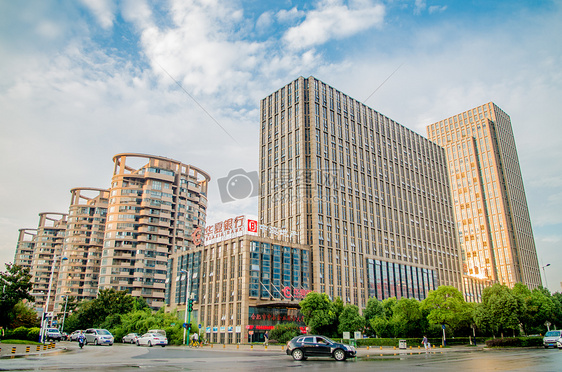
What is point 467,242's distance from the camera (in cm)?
12900

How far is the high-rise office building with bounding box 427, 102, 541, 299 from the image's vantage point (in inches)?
4838

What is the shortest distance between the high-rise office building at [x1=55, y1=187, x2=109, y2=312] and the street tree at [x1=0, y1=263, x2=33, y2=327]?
68762 mm

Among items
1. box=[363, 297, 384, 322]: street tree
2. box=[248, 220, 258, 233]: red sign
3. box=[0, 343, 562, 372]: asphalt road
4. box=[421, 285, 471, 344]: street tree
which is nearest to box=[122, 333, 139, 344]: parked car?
box=[248, 220, 258, 233]: red sign

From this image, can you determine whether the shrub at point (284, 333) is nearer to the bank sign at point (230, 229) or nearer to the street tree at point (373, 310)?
the street tree at point (373, 310)

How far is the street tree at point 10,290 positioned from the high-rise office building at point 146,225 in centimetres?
5084

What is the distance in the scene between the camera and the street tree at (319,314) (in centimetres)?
5078

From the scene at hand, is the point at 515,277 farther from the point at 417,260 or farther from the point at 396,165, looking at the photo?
the point at 396,165

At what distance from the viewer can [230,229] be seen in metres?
67.6

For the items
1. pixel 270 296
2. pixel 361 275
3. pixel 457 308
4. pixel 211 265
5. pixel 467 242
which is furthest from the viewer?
pixel 467 242

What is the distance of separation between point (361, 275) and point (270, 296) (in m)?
23.7

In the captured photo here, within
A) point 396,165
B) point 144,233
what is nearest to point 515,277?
point 396,165

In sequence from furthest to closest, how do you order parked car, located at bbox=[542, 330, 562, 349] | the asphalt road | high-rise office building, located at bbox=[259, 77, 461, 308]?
high-rise office building, located at bbox=[259, 77, 461, 308], parked car, located at bbox=[542, 330, 562, 349], the asphalt road

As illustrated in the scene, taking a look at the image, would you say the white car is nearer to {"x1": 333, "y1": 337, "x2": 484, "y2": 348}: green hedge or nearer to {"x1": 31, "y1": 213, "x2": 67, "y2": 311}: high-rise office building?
{"x1": 333, "y1": 337, "x2": 484, "y2": 348}: green hedge

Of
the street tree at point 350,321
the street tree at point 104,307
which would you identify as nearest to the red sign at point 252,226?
the street tree at point 350,321
